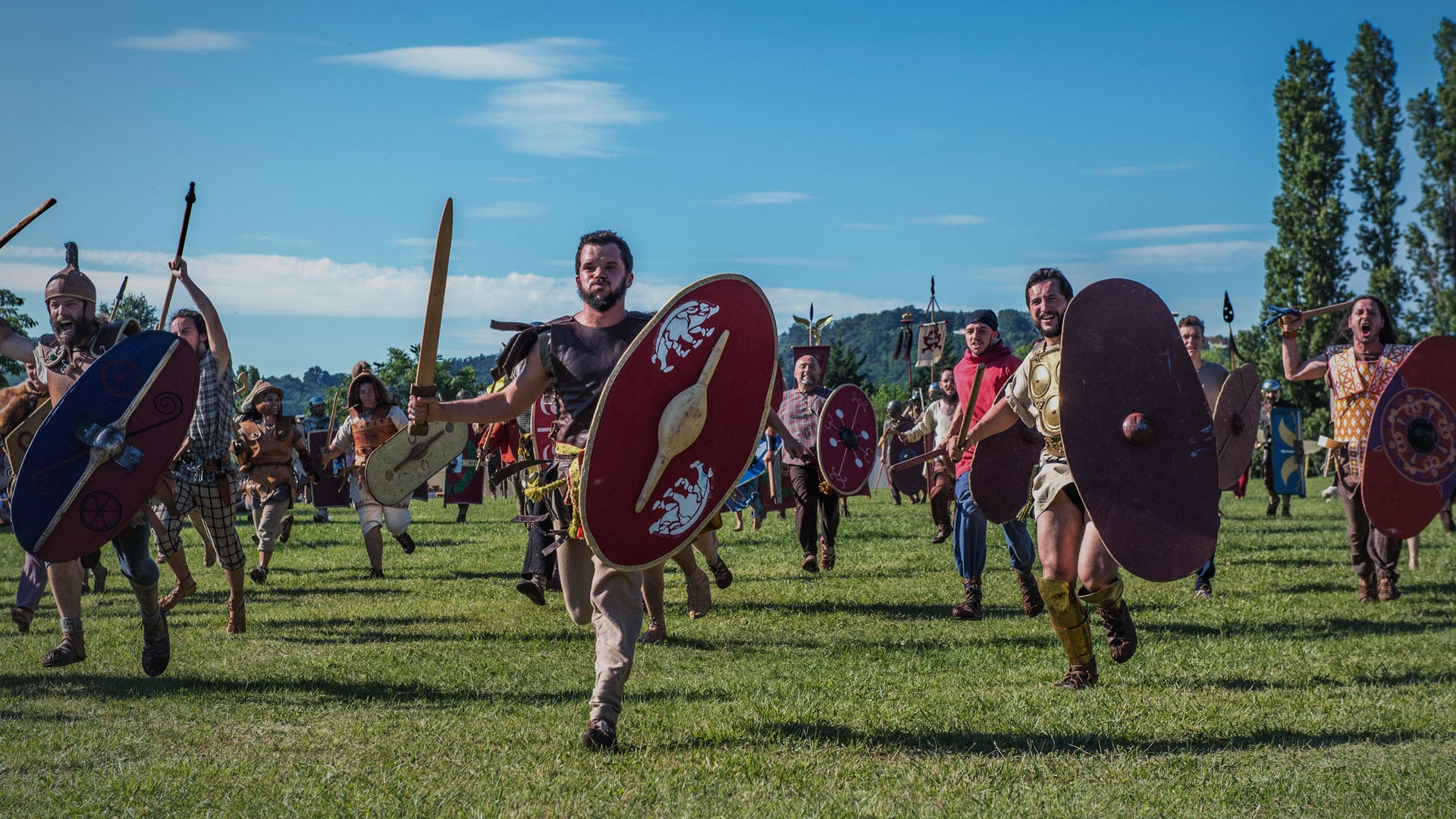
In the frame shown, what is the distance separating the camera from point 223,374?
714 centimetres

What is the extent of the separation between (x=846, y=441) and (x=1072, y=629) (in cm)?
456

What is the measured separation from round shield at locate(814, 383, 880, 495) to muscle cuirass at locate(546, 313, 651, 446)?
5007 millimetres

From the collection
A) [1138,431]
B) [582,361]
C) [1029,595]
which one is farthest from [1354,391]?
[582,361]

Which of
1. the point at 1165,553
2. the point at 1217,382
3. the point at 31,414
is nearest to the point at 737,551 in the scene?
the point at 1217,382

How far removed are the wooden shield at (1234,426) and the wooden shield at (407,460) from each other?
5234mm

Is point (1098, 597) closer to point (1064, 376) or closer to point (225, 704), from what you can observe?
point (1064, 376)

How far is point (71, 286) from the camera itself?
20.5 ft

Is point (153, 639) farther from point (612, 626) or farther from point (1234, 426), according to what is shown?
point (1234, 426)

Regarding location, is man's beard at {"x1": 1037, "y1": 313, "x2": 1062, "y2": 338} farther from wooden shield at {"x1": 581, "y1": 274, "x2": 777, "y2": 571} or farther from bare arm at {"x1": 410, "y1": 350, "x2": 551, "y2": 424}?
bare arm at {"x1": 410, "y1": 350, "x2": 551, "y2": 424}

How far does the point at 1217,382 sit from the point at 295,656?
6315 mm

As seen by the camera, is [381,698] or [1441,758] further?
[381,698]

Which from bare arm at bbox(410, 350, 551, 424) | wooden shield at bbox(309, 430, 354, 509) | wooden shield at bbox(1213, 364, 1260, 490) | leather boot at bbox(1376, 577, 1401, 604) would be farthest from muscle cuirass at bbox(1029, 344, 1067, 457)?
wooden shield at bbox(309, 430, 354, 509)

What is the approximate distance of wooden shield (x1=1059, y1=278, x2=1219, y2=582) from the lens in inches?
187

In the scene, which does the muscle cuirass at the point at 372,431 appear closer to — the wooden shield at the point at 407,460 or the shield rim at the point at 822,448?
the wooden shield at the point at 407,460
